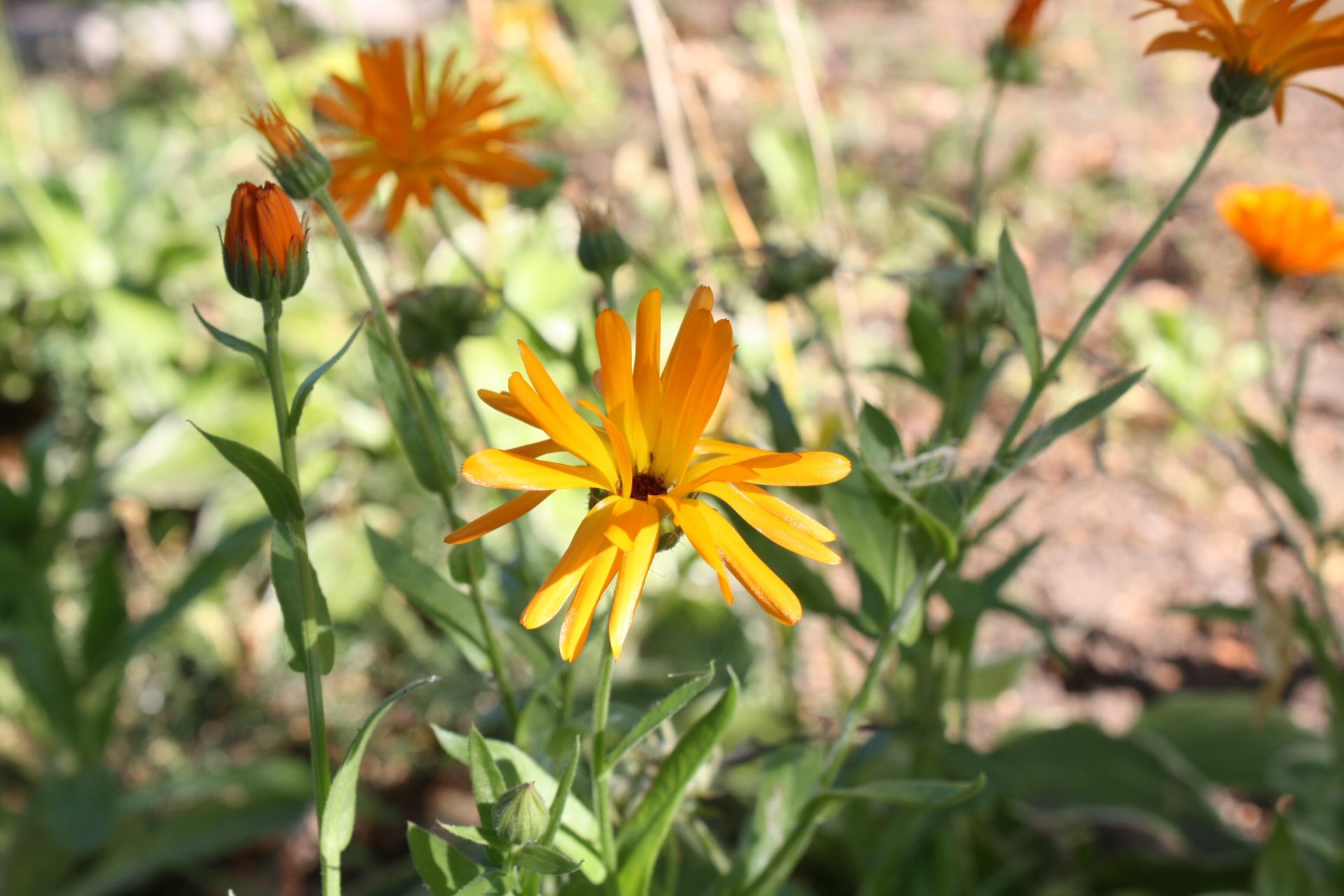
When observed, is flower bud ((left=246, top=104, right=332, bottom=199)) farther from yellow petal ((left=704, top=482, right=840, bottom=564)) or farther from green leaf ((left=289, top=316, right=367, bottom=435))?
yellow petal ((left=704, top=482, right=840, bottom=564))

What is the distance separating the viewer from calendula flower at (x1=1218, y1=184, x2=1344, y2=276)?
125 cm

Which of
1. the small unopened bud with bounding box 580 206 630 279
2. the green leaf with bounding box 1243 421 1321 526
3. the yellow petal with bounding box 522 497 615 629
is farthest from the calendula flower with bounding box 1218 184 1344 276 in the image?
the yellow petal with bounding box 522 497 615 629

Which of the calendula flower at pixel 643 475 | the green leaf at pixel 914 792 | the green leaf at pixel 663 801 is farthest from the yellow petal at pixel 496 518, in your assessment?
the green leaf at pixel 914 792

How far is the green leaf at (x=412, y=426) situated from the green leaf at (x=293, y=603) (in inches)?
4.4

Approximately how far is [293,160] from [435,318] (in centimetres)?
23

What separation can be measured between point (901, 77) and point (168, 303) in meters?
3.01

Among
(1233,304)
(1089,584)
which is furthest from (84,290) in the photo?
(1233,304)

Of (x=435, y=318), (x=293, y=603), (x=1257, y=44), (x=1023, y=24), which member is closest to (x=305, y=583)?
(x=293, y=603)

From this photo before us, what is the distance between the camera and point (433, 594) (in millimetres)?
848

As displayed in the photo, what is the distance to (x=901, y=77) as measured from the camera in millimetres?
4344

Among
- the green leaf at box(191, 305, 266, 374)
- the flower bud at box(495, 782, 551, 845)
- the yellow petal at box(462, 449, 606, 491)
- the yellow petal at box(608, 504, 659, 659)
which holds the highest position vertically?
the green leaf at box(191, 305, 266, 374)

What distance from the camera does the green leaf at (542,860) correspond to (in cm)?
62

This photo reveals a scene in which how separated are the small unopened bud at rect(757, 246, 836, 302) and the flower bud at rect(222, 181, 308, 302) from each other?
0.53 meters

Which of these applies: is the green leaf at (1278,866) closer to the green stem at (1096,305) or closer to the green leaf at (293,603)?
the green stem at (1096,305)
